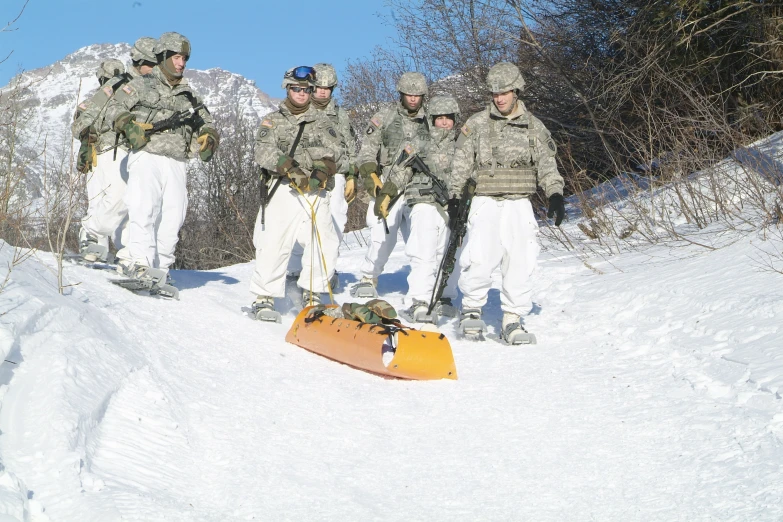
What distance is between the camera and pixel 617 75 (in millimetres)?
14445

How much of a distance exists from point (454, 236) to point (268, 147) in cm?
194

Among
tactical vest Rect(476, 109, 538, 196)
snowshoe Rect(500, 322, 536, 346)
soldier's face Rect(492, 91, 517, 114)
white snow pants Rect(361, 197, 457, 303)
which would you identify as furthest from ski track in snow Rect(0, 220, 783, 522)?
soldier's face Rect(492, 91, 517, 114)

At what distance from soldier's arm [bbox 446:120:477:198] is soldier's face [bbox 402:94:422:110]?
1418 mm

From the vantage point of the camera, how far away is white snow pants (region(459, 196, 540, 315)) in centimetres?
761

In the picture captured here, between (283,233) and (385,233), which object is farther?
(385,233)

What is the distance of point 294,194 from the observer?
8180 mm

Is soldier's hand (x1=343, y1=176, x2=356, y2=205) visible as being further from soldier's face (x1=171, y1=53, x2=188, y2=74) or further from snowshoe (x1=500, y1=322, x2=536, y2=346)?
snowshoe (x1=500, y1=322, x2=536, y2=346)

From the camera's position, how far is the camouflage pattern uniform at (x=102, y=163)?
9180 mm

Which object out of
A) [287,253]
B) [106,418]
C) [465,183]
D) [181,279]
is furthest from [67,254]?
[106,418]

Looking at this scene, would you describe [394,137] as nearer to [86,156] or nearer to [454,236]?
[454,236]

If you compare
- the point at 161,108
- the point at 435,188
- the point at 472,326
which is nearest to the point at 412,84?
the point at 435,188

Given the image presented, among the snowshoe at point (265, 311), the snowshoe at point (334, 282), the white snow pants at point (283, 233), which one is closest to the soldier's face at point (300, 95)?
the white snow pants at point (283, 233)

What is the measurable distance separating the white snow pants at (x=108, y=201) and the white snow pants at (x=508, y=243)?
13.0 feet

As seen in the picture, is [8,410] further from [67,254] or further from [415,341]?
[67,254]
